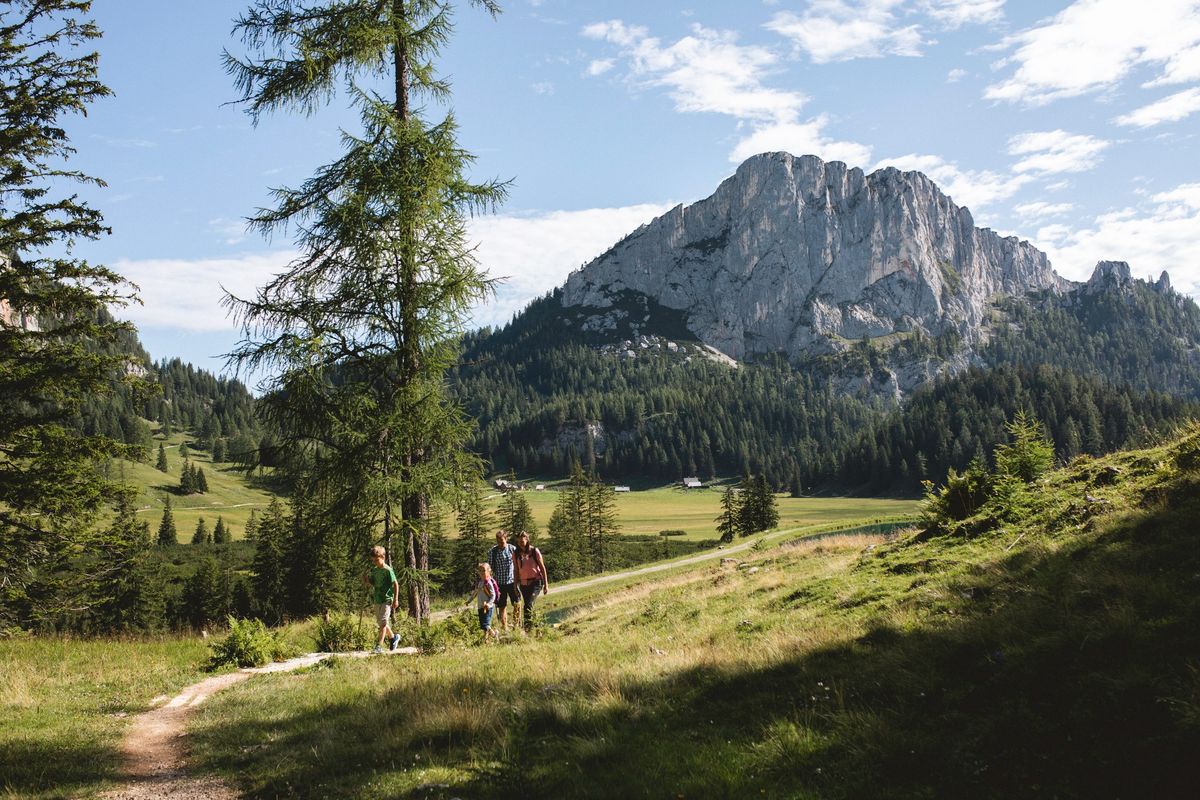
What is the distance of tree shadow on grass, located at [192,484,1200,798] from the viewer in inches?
185

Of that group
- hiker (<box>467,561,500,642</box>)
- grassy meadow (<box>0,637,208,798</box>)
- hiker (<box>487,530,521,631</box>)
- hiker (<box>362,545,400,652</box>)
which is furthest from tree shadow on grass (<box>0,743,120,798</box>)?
hiker (<box>487,530,521,631</box>)

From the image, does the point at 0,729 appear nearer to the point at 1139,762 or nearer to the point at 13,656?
the point at 13,656

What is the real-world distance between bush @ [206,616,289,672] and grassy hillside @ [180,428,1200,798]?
15.0ft

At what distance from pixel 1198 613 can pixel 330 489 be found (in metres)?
14.9

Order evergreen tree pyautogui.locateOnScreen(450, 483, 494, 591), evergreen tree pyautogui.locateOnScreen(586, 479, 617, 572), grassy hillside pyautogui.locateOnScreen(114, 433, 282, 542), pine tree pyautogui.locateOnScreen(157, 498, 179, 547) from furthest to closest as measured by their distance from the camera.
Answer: grassy hillside pyautogui.locateOnScreen(114, 433, 282, 542)
pine tree pyautogui.locateOnScreen(157, 498, 179, 547)
evergreen tree pyautogui.locateOnScreen(586, 479, 617, 572)
evergreen tree pyautogui.locateOnScreen(450, 483, 494, 591)

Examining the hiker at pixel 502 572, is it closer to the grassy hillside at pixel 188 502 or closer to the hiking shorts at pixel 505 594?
the hiking shorts at pixel 505 594

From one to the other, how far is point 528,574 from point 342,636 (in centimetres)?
540

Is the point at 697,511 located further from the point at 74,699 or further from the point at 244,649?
the point at 74,699

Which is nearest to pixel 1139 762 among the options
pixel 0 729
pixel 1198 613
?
pixel 1198 613

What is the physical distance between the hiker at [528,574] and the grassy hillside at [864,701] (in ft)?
18.1

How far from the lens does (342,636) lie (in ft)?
57.9

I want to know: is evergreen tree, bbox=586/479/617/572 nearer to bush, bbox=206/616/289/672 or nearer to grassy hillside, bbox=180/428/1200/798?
bush, bbox=206/616/289/672

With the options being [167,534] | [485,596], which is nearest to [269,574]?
[485,596]

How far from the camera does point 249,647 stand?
51.3ft
